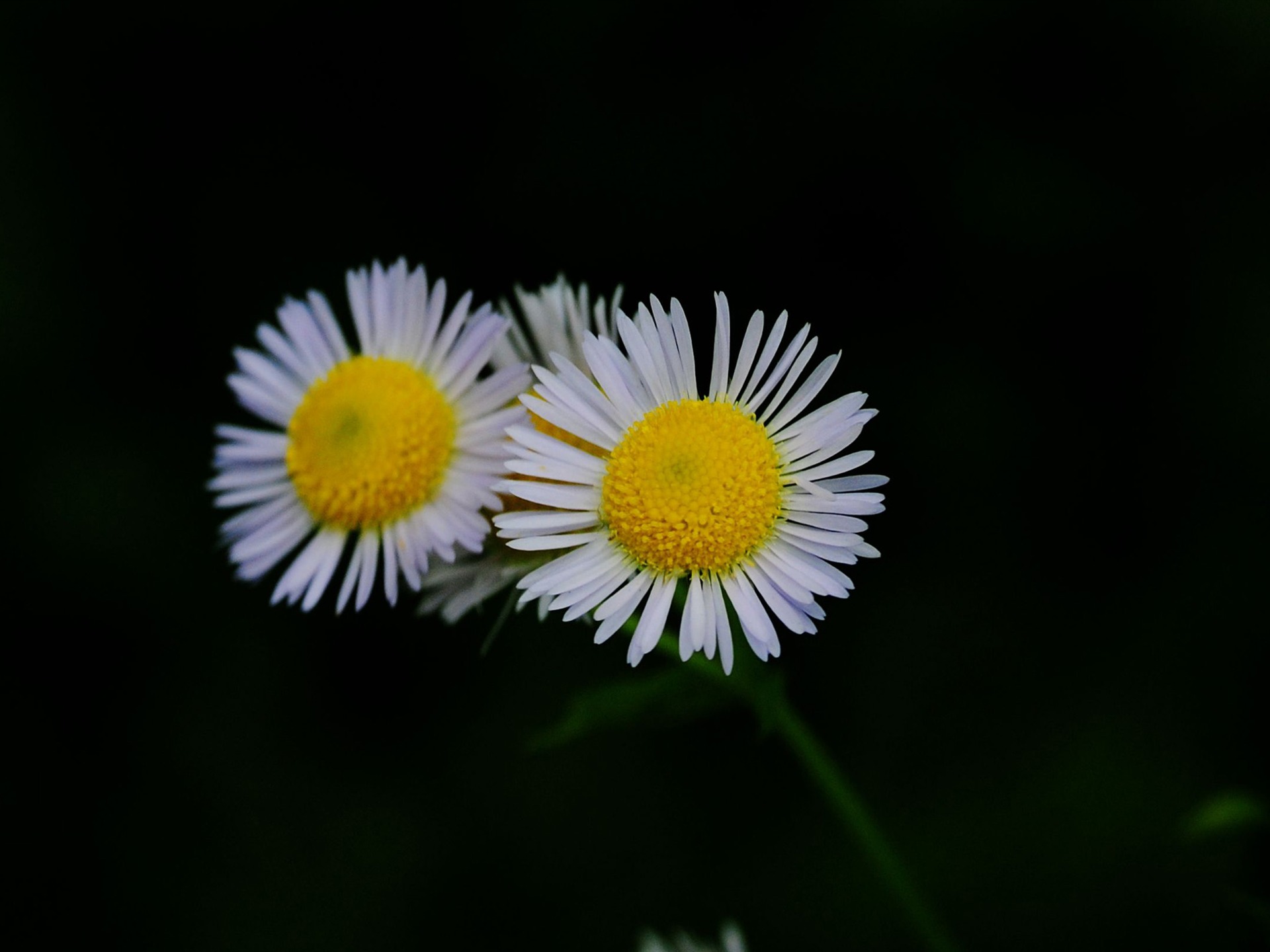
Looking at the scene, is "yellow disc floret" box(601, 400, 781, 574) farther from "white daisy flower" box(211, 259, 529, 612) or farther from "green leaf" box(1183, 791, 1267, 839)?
"green leaf" box(1183, 791, 1267, 839)

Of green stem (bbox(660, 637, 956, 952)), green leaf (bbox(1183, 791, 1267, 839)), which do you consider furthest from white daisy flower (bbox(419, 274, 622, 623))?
green leaf (bbox(1183, 791, 1267, 839))

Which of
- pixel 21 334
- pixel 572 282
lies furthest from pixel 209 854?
pixel 572 282

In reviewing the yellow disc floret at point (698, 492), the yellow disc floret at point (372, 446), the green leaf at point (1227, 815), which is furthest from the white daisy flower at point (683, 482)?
the green leaf at point (1227, 815)

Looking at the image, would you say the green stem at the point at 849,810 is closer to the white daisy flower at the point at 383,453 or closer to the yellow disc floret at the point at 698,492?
the yellow disc floret at the point at 698,492

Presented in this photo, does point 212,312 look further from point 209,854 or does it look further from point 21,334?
point 209,854

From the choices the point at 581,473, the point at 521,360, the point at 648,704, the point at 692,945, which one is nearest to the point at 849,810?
the point at 648,704

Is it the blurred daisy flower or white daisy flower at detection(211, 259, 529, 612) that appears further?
the blurred daisy flower
